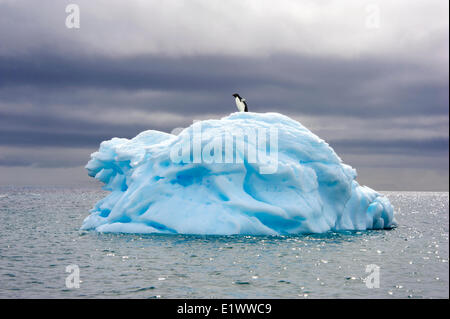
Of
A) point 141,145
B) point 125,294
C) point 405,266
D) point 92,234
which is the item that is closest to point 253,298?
point 125,294

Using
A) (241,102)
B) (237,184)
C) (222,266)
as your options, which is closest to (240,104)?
(241,102)

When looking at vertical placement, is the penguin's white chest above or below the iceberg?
above

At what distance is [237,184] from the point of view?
22266 mm

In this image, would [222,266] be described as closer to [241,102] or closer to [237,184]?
[237,184]

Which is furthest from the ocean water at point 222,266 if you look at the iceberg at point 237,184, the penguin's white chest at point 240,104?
the penguin's white chest at point 240,104

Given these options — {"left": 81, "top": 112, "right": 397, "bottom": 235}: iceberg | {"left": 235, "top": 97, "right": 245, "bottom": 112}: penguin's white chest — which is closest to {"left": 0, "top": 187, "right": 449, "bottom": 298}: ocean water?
{"left": 81, "top": 112, "right": 397, "bottom": 235}: iceberg

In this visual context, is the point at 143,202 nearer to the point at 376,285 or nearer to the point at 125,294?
the point at 125,294

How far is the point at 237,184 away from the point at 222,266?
7.59 meters

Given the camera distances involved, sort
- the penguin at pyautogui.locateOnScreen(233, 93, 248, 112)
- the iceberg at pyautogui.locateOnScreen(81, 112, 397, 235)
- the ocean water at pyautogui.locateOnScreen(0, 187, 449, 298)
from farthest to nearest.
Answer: the penguin at pyautogui.locateOnScreen(233, 93, 248, 112), the iceberg at pyautogui.locateOnScreen(81, 112, 397, 235), the ocean water at pyautogui.locateOnScreen(0, 187, 449, 298)

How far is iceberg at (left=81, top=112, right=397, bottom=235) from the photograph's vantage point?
2147cm

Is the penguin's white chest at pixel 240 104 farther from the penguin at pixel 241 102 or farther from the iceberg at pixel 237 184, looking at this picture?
the iceberg at pixel 237 184

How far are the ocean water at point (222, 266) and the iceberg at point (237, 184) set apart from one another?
98cm

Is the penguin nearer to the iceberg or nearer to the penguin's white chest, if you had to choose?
the penguin's white chest

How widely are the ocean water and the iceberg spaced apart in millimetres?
975
